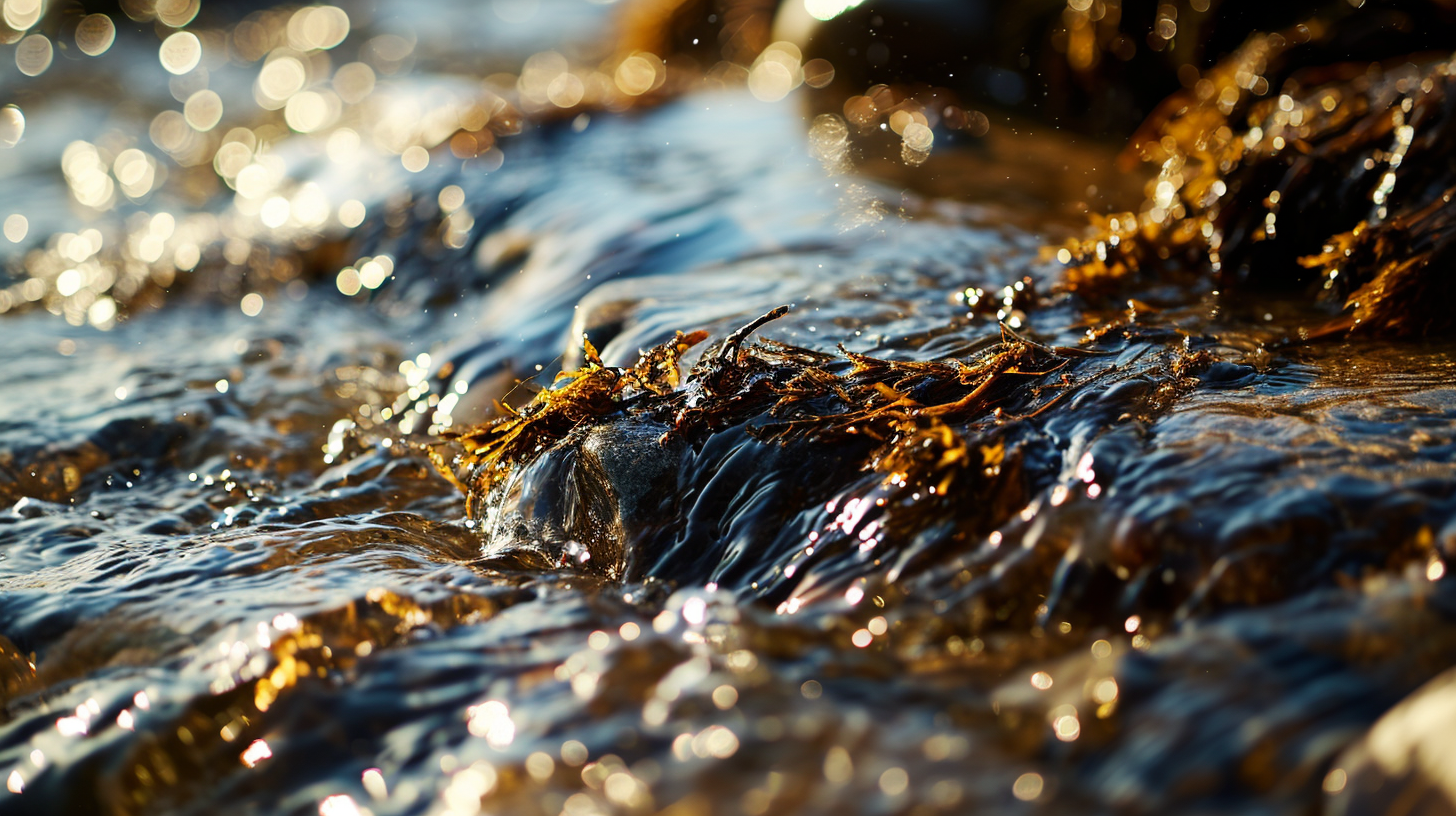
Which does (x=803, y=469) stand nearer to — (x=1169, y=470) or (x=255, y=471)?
(x=1169, y=470)

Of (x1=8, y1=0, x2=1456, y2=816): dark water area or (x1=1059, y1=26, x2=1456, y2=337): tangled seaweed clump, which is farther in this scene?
(x1=1059, y1=26, x2=1456, y2=337): tangled seaweed clump

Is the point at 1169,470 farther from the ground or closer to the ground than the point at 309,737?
farther from the ground

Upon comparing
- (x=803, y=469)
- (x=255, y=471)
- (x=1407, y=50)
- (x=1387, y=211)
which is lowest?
(x=255, y=471)

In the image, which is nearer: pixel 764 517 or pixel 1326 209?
pixel 764 517

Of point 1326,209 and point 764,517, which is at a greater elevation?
point 1326,209

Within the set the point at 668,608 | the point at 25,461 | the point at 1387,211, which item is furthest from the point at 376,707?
the point at 1387,211

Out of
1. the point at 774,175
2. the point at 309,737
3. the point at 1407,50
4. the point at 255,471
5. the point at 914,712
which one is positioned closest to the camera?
the point at 914,712
